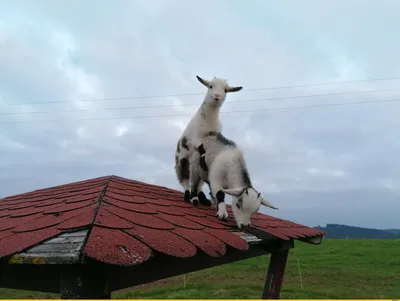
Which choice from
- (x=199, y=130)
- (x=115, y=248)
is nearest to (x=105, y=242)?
(x=115, y=248)

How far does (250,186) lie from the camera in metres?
3.68

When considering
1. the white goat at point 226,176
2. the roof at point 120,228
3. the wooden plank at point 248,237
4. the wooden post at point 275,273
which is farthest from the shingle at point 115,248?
the wooden post at point 275,273

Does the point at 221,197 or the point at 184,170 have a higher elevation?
the point at 184,170

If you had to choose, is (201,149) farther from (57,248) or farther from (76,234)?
(57,248)

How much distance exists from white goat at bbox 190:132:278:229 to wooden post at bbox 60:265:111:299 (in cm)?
145

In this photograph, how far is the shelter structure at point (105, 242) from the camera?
6.32 ft

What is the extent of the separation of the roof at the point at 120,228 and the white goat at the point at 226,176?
0.16m

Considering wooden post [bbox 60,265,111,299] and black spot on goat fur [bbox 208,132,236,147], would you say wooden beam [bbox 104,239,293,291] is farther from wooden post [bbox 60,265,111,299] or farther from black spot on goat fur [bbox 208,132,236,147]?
black spot on goat fur [bbox 208,132,236,147]

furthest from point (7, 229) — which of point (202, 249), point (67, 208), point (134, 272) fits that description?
point (202, 249)

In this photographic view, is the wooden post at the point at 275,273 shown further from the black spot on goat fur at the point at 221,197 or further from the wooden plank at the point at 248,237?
the wooden plank at the point at 248,237

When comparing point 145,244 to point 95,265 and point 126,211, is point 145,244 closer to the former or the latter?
point 95,265

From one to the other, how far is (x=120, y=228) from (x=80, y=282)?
1.31 feet

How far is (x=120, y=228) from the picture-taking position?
88.4 inches

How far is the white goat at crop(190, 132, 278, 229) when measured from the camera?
3.36m
